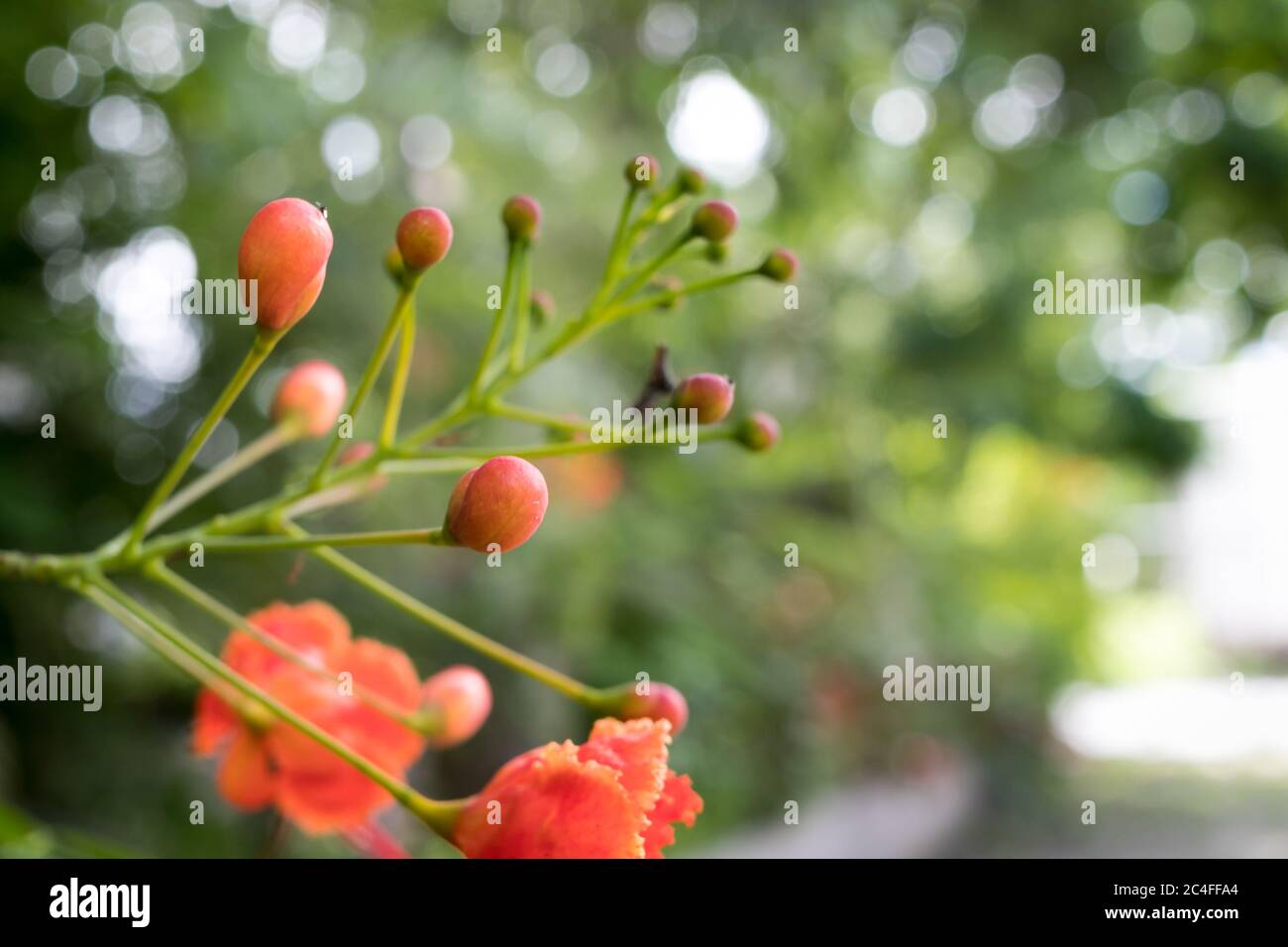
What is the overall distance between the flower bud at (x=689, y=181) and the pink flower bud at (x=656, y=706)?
37cm

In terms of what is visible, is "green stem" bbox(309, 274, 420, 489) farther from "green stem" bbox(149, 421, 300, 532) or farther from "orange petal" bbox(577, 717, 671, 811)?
"orange petal" bbox(577, 717, 671, 811)

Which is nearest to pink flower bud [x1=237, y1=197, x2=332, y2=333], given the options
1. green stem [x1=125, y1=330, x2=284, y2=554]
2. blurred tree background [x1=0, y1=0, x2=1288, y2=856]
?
green stem [x1=125, y1=330, x2=284, y2=554]

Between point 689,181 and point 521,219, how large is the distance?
129 millimetres

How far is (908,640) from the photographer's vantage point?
5.25m

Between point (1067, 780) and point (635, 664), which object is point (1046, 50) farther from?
point (1067, 780)

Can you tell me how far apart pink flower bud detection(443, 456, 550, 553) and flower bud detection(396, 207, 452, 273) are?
0.16 m

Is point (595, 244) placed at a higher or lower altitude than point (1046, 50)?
lower

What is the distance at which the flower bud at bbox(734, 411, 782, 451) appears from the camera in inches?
32.6

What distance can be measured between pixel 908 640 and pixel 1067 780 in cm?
327

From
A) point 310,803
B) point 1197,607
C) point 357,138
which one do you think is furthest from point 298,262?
point 1197,607

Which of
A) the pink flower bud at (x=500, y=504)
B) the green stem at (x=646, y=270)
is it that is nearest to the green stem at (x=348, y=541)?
the pink flower bud at (x=500, y=504)

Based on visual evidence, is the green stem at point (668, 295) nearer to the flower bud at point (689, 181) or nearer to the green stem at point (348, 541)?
the flower bud at point (689, 181)
